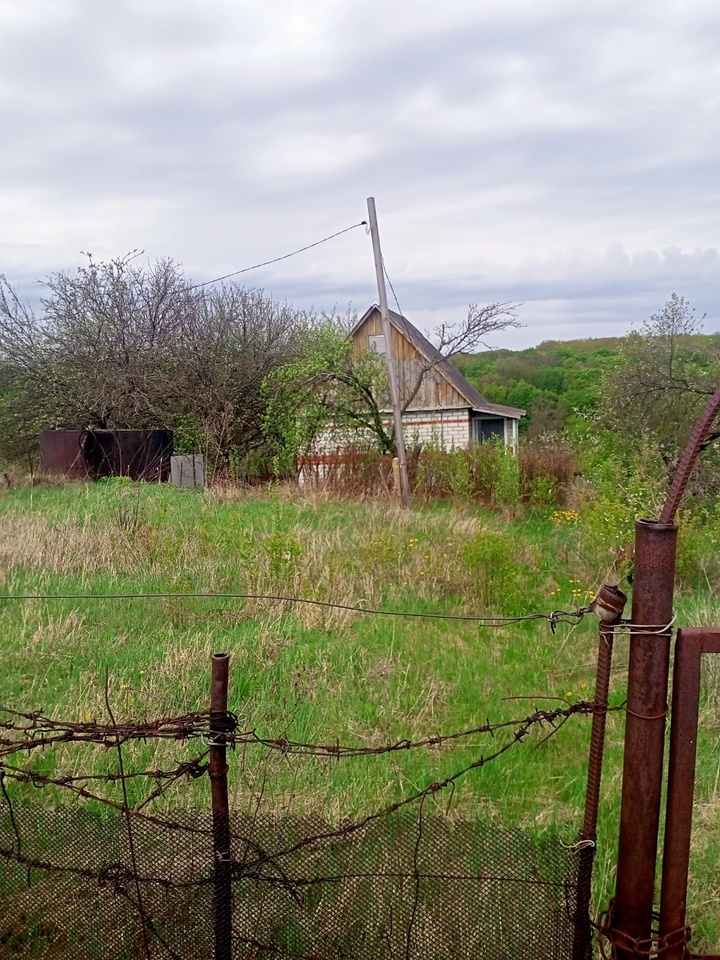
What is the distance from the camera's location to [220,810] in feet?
7.18

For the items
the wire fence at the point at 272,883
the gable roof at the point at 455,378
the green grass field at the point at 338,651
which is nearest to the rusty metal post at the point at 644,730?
the wire fence at the point at 272,883

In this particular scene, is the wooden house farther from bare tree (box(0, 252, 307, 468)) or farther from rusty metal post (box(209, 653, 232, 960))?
rusty metal post (box(209, 653, 232, 960))

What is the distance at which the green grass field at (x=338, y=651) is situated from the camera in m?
3.51

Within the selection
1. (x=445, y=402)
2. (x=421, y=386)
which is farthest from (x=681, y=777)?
(x=445, y=402)

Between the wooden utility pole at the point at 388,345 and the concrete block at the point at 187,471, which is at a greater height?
the wooden utility pole at the point at 388,345

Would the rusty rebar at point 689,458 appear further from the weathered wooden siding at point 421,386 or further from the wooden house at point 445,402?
the weathered wooden siding at point 421,386

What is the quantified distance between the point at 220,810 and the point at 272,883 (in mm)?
350

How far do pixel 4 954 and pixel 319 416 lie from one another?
14494 mm

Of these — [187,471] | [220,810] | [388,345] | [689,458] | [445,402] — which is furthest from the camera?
[445,402]

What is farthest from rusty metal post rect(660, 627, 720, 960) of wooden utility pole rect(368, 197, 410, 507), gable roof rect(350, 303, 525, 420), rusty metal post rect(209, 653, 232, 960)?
gable roof rect(350, 303, 525, 420)

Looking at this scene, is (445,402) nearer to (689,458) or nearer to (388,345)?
(388,345)

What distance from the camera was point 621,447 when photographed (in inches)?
724

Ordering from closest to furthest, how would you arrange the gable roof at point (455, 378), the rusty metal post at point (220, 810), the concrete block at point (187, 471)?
1. the rusty metal post at point (220, 810)
2. the concrete block at point (187, 471)
3. the gable roof at point (455, 378)

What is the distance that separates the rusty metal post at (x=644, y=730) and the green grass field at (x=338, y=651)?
0.82 meters
